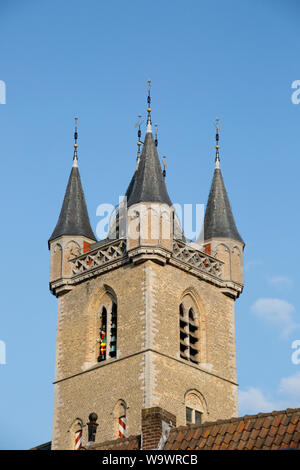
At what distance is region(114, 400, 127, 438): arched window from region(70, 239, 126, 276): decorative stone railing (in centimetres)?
494

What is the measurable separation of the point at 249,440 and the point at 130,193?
22.7 meters

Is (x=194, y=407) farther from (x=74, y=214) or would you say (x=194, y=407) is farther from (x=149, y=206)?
(x=74, y=214)

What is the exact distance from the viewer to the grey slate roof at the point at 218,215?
44750mm

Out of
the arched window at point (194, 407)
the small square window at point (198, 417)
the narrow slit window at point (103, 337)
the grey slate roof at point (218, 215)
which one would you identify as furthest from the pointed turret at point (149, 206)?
the small square window at point (198, 417)

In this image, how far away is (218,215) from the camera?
1786 inches

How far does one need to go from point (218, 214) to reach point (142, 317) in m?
6.60

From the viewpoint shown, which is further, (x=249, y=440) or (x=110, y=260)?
(x=110, y=260)

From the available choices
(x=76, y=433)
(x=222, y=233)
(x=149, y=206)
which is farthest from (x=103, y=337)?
(x=222, y=233)

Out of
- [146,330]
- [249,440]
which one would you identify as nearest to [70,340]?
[146,330]

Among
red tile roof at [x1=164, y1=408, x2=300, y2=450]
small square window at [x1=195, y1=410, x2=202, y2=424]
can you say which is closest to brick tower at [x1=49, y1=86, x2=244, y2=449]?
small square window at [x1=195, y1=410, x2=202, y2=424]

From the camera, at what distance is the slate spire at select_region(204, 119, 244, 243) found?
44750 millimetres
